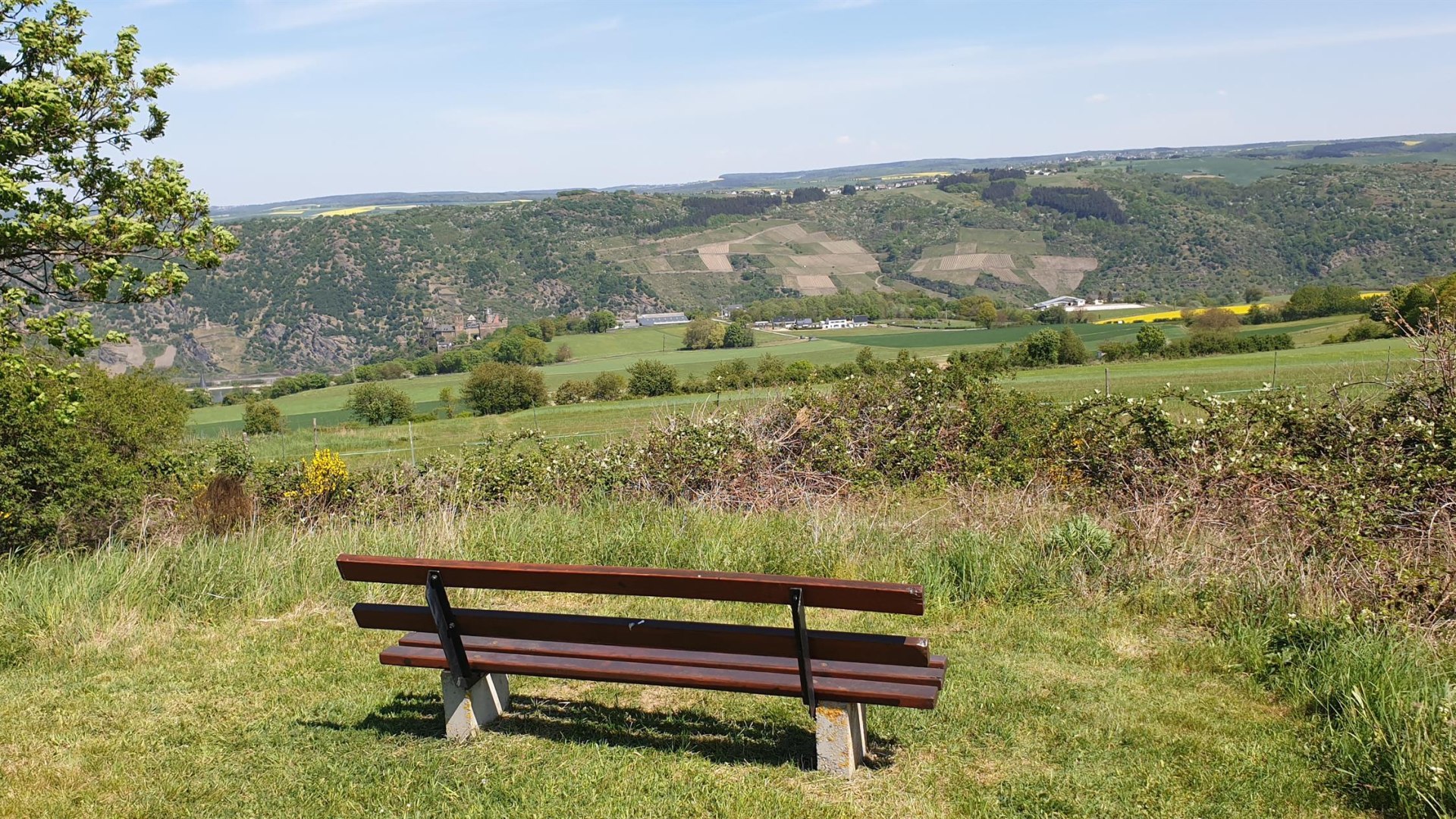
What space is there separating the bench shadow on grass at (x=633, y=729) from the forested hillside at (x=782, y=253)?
102068mm

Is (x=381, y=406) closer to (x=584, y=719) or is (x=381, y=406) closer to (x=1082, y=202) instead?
(x=584, y=719)

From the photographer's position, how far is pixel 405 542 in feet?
24.8

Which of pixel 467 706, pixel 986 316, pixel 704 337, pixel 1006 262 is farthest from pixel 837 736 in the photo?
pixel 1006 262

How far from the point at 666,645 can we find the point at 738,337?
76.5 meters

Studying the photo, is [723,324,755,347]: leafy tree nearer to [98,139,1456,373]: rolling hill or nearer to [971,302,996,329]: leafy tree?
[971,302,996,329]: leafy tree

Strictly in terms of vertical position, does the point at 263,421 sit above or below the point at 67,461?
below

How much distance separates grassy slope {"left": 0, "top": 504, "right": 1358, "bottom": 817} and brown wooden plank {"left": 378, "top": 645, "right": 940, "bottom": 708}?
31 cm

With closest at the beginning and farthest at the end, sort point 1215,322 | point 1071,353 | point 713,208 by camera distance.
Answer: point 1071,353
point 1215,322
point 713,208

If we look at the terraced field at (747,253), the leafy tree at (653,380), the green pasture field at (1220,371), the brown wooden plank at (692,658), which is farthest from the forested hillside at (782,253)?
the brown wooden plank at (692,658)

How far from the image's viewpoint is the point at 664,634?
13.0 ft

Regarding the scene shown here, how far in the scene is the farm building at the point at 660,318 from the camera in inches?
4243

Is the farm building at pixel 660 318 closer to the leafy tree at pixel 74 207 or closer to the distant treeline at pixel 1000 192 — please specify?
the distant treeline at pixel 1000 192

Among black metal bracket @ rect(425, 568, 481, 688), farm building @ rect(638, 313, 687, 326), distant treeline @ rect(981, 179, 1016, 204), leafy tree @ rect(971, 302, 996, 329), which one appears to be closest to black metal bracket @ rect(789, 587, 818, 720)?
black metal bracket @ rect(425, 568, 481, 688)

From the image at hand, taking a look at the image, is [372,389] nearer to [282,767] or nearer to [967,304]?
[282,767]
